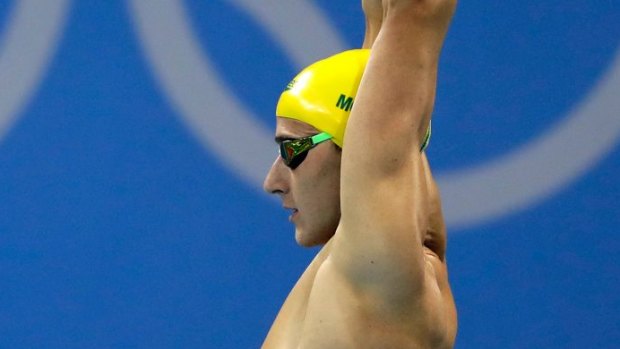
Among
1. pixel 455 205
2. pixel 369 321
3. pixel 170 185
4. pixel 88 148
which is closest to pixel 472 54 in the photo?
pixel 455 205

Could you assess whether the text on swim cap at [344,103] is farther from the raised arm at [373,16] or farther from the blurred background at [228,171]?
the blurred background at [228,171]

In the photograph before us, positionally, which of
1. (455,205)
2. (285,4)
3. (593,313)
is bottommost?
(593,313)

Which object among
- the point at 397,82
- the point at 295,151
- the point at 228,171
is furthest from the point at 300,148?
the point at 228,171

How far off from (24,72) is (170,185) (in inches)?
17.7

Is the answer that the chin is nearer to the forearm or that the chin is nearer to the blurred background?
the forearm

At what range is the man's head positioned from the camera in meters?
1.35

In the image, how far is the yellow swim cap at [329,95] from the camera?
1355 mm

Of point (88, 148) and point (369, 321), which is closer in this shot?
point (369, 321)

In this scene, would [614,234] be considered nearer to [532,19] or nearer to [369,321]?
[532,19]

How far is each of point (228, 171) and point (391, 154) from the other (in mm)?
1517

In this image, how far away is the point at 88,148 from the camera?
106 inches

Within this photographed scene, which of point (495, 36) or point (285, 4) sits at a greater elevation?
point (285, 4)

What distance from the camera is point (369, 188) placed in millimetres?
1184

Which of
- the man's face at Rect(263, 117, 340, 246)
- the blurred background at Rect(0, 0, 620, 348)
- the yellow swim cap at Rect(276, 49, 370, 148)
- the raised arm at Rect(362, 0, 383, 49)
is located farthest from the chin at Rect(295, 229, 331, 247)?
the blurred background at Rect(0, 0, 620, 348)
